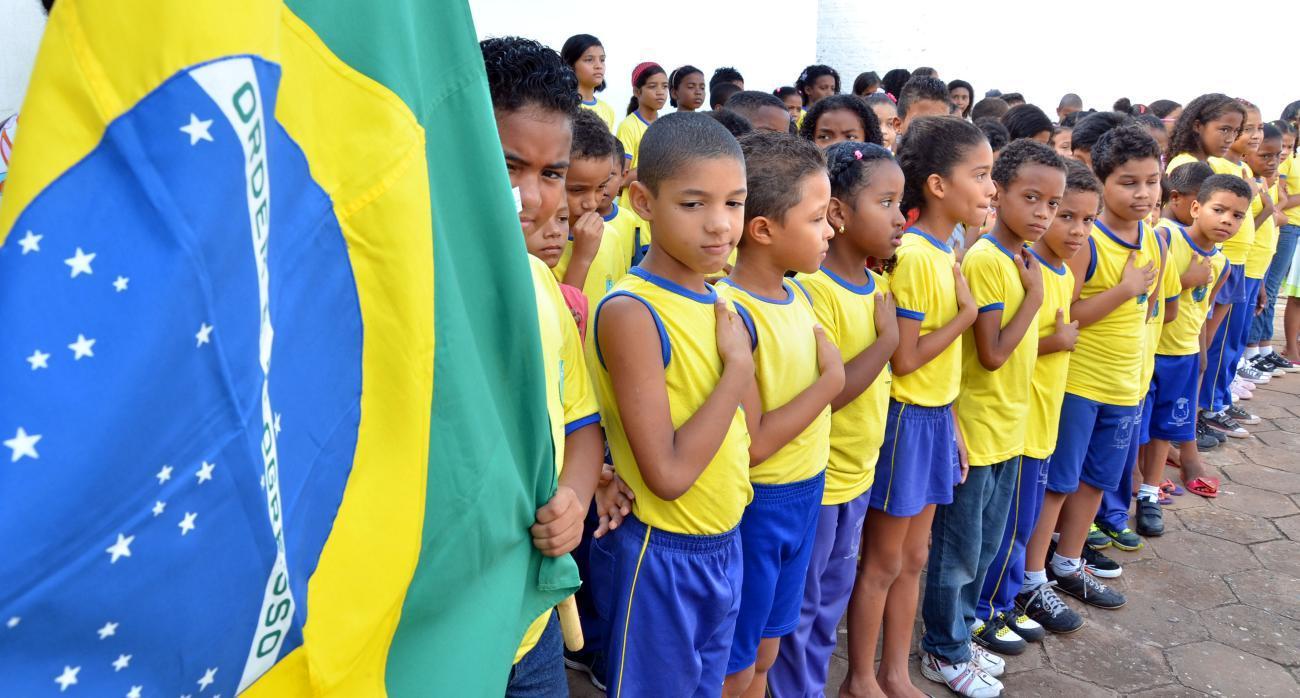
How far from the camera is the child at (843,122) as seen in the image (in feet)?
12.2

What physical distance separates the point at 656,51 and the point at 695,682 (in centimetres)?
628

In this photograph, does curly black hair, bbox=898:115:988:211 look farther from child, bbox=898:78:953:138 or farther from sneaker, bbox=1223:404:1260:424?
sneaker, bbox=1223:404:1260:424

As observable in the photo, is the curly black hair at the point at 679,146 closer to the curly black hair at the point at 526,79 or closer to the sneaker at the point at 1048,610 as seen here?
the curly black hair at the point at 526,79

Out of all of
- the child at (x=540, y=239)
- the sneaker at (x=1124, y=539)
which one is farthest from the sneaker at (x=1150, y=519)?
the child at (x=540, y=239)

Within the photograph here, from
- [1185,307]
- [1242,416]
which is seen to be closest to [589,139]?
[1185,307]

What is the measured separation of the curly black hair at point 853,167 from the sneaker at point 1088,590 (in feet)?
6.96

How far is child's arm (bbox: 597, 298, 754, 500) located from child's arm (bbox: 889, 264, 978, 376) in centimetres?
88

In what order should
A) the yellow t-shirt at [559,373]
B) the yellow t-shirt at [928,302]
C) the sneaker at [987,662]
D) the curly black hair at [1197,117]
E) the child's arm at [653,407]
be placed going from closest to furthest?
1. the yellow t-shirt at [559,373]
2. the child's arm at [653,407]
3. the yellow t-shirt at [928,302]
4. the sneaker at [987,662]
5. the curly black hair at [1197,117]

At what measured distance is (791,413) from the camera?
2.09 metres

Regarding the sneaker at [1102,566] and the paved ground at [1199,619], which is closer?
the paved ground at [1199,619]

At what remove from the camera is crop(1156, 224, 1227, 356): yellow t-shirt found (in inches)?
166

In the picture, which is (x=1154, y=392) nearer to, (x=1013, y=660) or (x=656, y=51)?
(x=1013, y=660)

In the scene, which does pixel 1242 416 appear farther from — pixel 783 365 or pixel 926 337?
pixel 783 365

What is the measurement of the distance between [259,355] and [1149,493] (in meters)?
4.60
